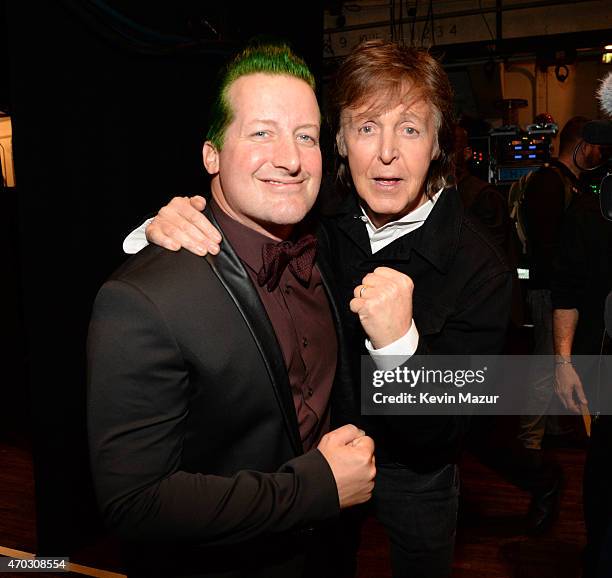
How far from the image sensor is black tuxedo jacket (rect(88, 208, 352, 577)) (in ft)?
3.33

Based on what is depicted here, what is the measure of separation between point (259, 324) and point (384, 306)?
28 cm

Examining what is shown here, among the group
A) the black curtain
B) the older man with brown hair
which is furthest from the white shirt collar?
the black curtain

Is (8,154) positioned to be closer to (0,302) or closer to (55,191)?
(0,302)

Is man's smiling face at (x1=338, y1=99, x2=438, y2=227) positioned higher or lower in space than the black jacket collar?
higher

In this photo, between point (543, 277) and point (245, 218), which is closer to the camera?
→ point (245, 218)

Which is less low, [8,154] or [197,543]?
[8,154]

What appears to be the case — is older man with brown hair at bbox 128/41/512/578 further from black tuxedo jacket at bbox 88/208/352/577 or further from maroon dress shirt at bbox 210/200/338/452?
black tuxedo jacket at bbox 88/208/352/577

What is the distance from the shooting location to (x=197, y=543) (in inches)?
41.1

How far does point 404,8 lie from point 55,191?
6583mm

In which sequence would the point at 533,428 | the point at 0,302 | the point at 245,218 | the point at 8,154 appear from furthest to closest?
the point at 8,154 < the point at 0,302 < the point at 533,428 < the point at 245,218

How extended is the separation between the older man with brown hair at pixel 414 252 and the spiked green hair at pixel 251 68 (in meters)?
0.20

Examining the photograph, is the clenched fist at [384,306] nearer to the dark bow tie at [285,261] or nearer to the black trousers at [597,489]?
the dark bow tie at [285,261]

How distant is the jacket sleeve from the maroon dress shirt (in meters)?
0.26

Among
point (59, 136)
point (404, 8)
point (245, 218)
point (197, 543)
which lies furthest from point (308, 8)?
point (404, 8)
